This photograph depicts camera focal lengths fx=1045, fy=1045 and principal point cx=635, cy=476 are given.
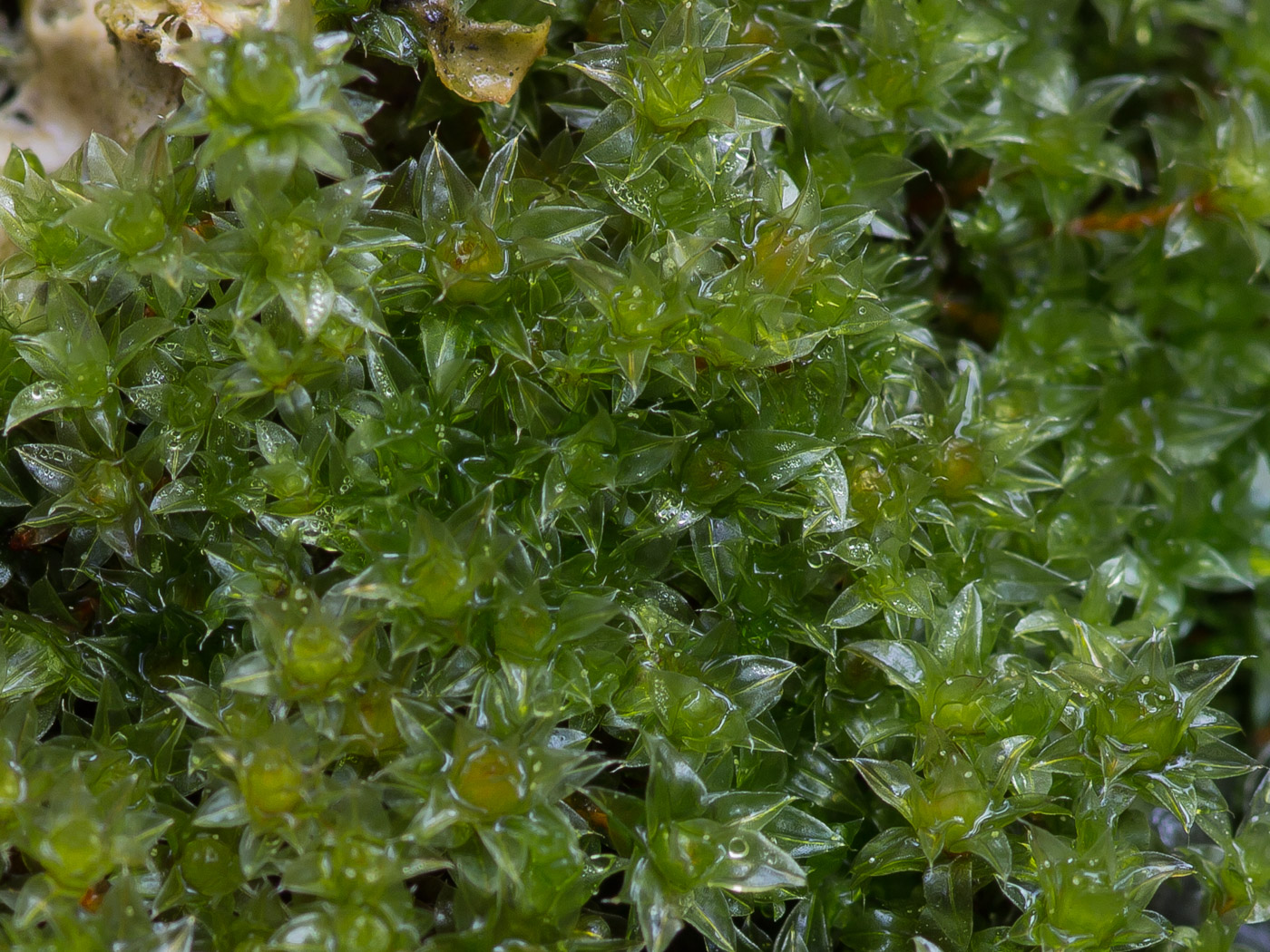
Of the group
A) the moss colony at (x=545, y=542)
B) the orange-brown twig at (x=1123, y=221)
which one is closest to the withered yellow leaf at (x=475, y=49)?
the moss colony at (x=545, y=542)

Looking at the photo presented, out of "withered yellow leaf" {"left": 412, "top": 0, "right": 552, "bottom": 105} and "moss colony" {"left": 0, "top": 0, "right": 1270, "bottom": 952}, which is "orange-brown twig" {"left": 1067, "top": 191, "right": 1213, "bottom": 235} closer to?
"moss colony" {"left": 0, "top": 0, "right": 1270, "bottom": 952}

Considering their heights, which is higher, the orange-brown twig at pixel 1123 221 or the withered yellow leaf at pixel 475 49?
the withered yellow leaf at pixel 475 49

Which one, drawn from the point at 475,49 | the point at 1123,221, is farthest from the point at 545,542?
the point at 1123,221

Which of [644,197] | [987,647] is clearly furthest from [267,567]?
[987,647]

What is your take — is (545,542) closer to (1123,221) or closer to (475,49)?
(475,49)

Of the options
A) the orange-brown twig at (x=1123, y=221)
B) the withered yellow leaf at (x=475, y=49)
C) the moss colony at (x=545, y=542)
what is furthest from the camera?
the orange-brown twig at (x=1123, y=221)

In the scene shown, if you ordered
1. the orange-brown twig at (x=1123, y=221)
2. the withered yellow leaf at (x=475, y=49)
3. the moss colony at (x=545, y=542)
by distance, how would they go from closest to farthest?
the moss colony at (x=545, y=542)
the withered yellow leaf at (x=475, y=49)
the orange-brown twig at (x=1123, y=221)

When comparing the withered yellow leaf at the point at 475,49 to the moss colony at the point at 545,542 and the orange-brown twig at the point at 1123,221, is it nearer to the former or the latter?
the moss colony at the point at 545,542

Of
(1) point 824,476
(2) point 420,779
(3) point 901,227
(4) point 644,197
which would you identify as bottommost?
(2) point 420,779

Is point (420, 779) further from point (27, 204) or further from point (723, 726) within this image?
point (27, 204)
